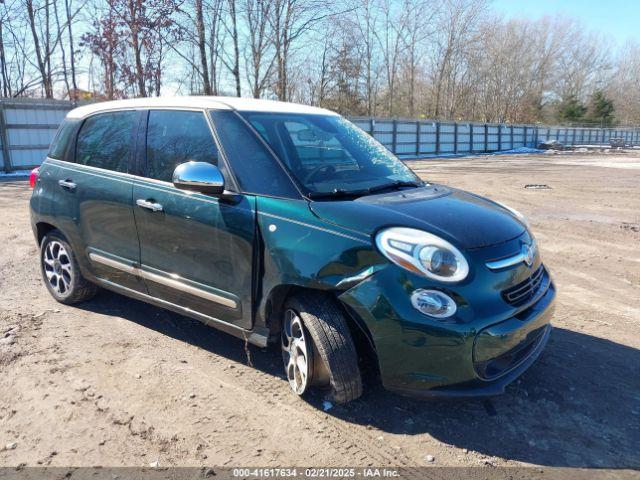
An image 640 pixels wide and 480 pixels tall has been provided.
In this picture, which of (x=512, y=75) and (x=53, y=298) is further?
(x=512, y=75)

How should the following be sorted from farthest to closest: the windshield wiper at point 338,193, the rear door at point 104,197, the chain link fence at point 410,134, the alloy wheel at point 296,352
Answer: the chain link fence at point 410,134 < the rear door at point 104,197 < the windshield wiper at point 338,193 < the alloy wheel at point 296,352

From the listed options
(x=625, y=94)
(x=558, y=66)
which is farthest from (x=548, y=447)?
(x=625, y=94)

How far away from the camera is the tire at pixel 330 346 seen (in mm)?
2814

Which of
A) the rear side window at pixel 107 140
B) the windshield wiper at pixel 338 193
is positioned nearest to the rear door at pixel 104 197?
the rear side window at pixel 107 140

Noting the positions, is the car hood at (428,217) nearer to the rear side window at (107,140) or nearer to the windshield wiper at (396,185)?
the windshield wiper at (396,185)

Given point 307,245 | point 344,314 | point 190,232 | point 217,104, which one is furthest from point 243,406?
point 217,104

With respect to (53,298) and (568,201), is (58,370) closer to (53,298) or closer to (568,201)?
(53,298)

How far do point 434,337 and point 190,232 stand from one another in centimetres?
177

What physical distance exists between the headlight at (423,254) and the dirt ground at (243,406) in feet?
2.35

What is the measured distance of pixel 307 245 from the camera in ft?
9.46

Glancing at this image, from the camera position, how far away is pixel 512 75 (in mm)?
58438

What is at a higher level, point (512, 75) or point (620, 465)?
point (512, 75)

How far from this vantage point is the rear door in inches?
154

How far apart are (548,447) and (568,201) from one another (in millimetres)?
10607
